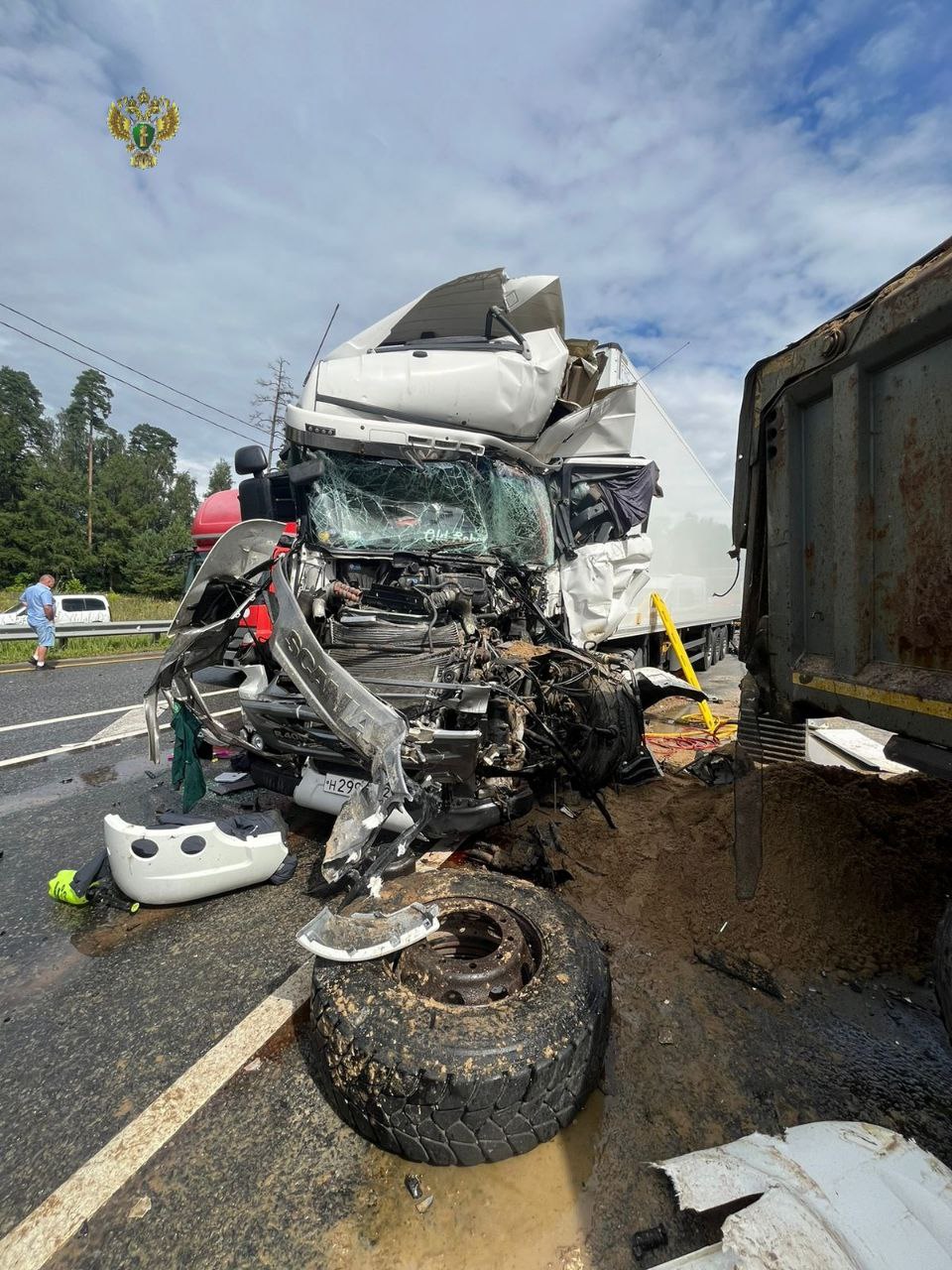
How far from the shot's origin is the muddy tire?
4.88 feet

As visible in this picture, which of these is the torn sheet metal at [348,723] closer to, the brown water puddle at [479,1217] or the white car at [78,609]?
the brown water puddle at [479,1217]

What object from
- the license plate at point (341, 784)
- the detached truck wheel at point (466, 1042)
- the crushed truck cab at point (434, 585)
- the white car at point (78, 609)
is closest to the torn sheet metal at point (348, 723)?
the crushed truck cab at point (434, 585)

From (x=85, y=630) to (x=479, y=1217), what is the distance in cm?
1434

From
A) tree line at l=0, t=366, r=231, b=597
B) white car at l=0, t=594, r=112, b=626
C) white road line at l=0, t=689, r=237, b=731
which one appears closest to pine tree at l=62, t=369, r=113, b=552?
tree line at l=0, t=366, r=231, b=597

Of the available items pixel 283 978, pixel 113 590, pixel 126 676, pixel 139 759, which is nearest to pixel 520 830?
pixel 283 978

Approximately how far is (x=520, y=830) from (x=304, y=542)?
85.2 inches

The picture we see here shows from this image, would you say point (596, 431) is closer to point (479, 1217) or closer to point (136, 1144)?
point (479, 1217)

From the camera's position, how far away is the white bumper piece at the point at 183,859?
105 inches

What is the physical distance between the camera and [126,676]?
9758 mm

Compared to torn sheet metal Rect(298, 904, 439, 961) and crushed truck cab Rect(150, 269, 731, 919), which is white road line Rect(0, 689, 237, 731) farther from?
torn sheet metal Rect(298, 904, 439, 961)

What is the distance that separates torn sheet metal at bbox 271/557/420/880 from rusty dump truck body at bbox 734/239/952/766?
1531 millimetres

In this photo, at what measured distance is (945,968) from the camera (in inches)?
59.5

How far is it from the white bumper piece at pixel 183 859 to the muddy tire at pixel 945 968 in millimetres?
2586

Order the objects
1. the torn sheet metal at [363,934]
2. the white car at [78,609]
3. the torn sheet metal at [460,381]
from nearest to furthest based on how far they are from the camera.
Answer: the torn sheet metal at [363,934], the torn sheet metal at [460,381], the white car at [78,609]
